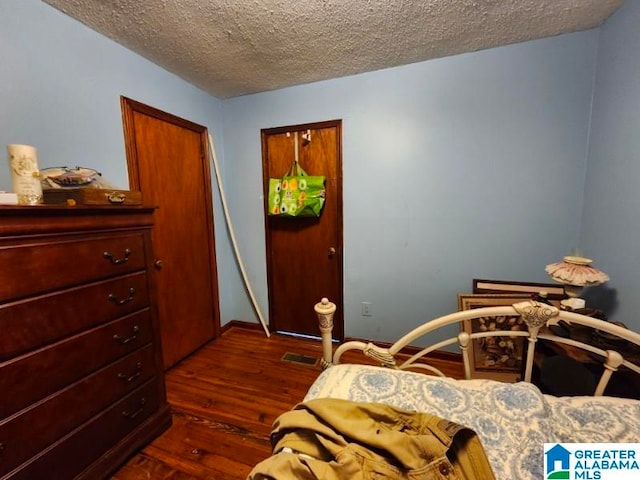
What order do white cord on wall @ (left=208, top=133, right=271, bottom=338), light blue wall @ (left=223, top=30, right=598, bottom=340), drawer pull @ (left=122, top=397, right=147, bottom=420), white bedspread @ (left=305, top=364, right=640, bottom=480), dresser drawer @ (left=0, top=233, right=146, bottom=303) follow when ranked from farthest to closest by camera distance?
white cord on wall @ (left=208, top=133, right=271, bottom=338) → light blue wall @ (left=223, top=30, right=598, bottom=340) → drawer pull @ (left=122, top=397, right=147, bottom=420) → dresser drawer @ (left=0, top=233, right=146, bottom=303) → white bedspread @ (left=305, top=364, right=640, bottom=480)

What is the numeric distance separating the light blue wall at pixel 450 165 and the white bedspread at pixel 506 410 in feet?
4.14

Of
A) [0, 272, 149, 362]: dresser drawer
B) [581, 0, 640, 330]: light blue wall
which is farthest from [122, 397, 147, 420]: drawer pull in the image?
[581, 0, 640, 330]: light blue wall

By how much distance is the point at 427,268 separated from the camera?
2141 mm

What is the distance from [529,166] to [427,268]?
3.24ft

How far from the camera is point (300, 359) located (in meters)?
2.26

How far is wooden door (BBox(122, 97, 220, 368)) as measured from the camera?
190cm

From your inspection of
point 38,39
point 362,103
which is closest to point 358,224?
point 362,103

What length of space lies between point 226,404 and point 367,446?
1.44 metres

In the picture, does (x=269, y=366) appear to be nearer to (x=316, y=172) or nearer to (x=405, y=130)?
(x=316, y=172)

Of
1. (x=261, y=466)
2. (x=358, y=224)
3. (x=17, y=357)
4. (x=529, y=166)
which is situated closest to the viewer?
(x=261, y=466)

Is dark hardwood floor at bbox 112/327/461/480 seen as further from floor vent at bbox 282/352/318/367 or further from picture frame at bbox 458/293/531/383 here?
picture frame at bbox 458/293/531/383

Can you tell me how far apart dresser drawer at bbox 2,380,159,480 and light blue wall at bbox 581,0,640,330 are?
99.2 inches

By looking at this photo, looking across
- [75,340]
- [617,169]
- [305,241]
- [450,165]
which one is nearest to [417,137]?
[450,165]

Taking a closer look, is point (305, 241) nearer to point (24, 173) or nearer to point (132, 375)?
point (132, 375)
